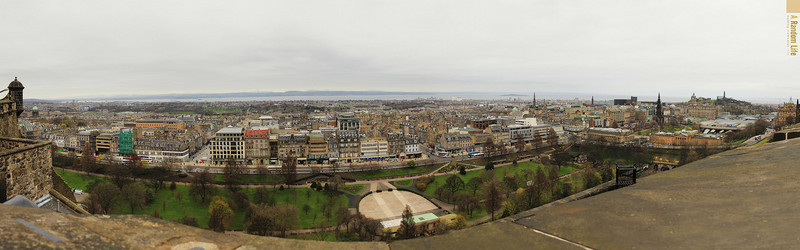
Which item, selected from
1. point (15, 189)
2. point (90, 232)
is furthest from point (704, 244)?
point (15, 189)

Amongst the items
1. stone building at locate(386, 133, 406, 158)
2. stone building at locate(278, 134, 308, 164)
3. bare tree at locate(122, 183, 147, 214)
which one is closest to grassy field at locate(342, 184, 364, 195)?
stone building at locate(278, 134, 308, 164)

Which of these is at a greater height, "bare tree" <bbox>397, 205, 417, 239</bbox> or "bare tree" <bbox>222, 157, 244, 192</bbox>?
"bare tree" <bbox>222, 157, 244, 192</bbox>

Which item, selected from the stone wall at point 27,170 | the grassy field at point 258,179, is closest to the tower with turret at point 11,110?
the stone wall at point 27,170

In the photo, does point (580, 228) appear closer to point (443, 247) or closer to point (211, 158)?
point (443, 247)

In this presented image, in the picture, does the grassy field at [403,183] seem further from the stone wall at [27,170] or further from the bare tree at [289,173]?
the stone wall at [27,170]

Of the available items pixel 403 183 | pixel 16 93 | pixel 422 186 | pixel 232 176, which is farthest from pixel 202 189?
pixel 16 93

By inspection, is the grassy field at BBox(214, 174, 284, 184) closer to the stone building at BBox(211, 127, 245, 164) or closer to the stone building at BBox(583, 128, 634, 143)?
the stone building at BBox(211, 127, 245, 164)
